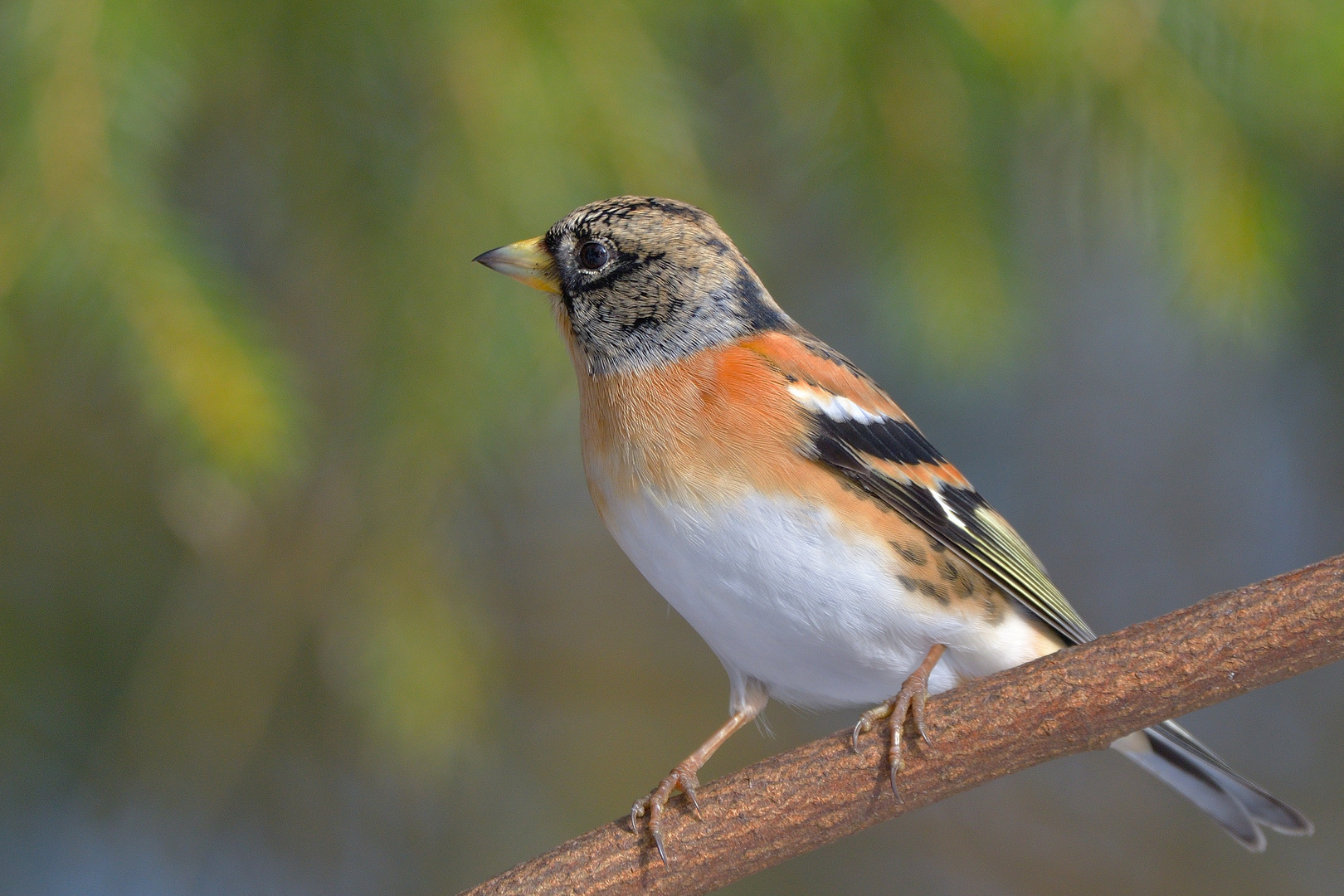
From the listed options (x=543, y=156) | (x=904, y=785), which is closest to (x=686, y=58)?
(x=543, y=156)

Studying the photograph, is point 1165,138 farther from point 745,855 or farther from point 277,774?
point 277,774

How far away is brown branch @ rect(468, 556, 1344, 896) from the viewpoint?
40.8 inches

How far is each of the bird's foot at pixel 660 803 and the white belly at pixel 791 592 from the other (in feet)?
0.56

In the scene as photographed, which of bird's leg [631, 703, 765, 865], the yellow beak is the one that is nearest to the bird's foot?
bird's leg [631, 703, 765, 865]

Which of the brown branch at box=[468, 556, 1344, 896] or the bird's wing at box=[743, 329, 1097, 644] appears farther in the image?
the bird's wing at box=[743, 329, 1097, 644]

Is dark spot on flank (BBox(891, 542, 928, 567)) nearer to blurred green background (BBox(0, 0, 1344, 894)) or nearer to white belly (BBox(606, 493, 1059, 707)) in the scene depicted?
white belly (BBox(606, 493, 1059, 707))

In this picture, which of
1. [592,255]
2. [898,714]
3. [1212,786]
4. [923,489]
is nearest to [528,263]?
[592,255]

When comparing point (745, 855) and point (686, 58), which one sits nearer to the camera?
point (745, 855)

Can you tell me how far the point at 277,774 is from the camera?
Answer: 2.00m

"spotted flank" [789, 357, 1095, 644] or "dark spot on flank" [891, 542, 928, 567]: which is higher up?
"spotted flank" [789, 357, 1095, 644]

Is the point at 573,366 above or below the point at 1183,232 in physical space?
below

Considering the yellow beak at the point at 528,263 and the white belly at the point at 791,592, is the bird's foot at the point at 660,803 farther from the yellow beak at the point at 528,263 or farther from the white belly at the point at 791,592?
the yellow beak at the point at 528,263

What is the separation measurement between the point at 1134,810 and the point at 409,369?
76.7 inches

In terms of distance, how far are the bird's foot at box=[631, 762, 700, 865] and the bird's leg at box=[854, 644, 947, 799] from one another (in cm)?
20
